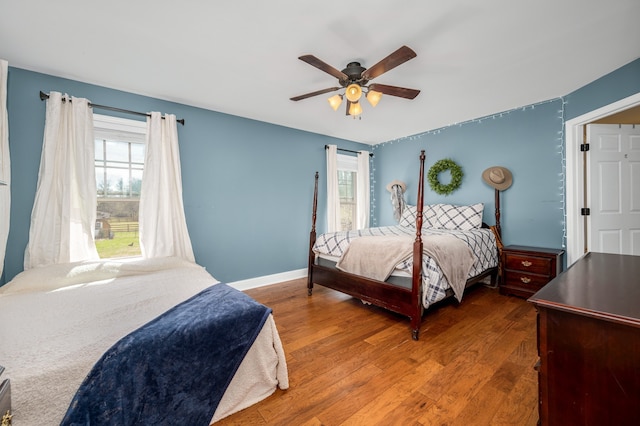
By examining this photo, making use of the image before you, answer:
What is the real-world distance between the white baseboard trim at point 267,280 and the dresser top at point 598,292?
3.29 metres

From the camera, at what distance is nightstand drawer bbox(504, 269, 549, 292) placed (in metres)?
2.91

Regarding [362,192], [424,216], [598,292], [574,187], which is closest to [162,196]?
[362,192]

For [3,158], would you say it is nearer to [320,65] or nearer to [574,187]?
[320,65]

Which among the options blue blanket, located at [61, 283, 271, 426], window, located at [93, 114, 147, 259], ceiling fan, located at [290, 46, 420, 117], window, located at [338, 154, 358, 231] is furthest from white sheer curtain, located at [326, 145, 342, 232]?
blue blanket, located at [61, 283, 271, 426]

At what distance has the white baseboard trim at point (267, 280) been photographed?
3520 millimetres

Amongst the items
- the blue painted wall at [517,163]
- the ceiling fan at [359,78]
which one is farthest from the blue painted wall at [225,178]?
the blue painted wall at [517,163]

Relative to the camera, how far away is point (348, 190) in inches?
197

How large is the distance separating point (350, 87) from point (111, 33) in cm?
186

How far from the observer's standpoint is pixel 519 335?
7.23 ft

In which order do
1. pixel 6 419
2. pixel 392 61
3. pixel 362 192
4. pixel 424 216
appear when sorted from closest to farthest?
pixel 6 419 < pixel 392 61 < pixel 424 216 < pixel 362 192

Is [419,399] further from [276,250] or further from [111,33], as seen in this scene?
[111,33]

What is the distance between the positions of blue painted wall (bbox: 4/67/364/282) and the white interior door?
348 centimetres

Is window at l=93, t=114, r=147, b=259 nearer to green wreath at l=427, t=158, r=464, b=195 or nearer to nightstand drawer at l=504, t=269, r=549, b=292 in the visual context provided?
green wreath at l=427, t=158, r=464, b=195

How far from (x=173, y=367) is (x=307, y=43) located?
231 centimetres
